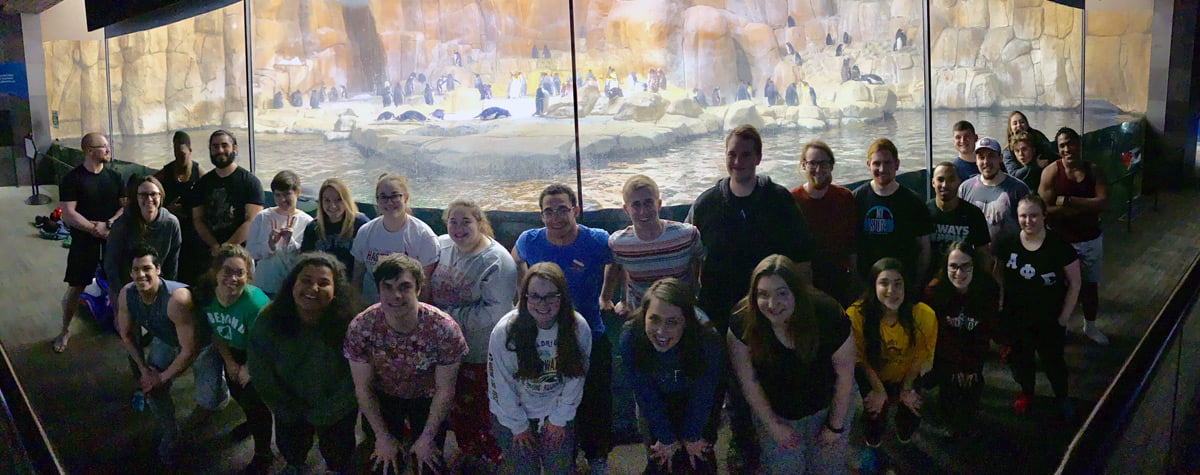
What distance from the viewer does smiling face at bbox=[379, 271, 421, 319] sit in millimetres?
3795

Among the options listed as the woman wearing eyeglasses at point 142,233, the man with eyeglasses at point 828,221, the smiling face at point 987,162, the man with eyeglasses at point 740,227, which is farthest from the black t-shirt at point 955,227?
the woman wearing eyeglasses at point 142,233

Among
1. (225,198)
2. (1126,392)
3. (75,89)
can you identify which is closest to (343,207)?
(225,198)

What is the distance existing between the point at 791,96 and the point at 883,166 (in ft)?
1.77

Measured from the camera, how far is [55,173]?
14.5 feet

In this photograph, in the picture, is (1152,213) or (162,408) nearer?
(162,408)

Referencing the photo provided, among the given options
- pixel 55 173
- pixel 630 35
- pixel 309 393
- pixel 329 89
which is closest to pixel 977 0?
pixel 630 35

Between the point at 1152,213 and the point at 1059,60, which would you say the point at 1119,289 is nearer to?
the point at 1152,213

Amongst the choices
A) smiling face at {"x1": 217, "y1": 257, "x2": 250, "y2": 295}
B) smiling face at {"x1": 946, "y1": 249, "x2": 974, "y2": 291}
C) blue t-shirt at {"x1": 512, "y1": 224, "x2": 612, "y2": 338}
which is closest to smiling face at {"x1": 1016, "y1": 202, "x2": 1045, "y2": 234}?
smiling face at {"x1": 946, "y1": 249, "x2": 974, "y2": 291}

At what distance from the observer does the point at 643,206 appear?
12.5ft

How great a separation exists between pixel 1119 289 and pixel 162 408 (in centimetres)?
495

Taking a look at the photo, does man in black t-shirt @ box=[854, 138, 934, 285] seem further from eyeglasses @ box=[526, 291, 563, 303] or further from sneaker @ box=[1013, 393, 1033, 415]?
eyeglasses @ box=[526, 291, 563, 303]

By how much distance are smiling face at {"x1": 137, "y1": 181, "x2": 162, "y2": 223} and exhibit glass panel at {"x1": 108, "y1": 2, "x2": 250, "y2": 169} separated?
0.34 feet

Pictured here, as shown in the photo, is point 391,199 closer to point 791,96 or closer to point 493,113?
point 493,113

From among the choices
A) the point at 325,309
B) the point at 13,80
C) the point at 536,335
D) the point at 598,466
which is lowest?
the point at 598,466
